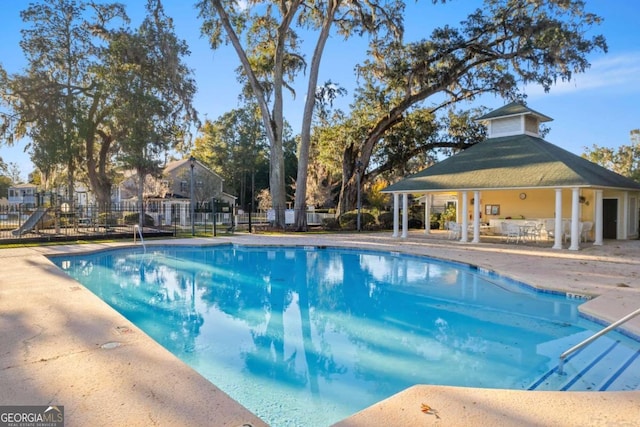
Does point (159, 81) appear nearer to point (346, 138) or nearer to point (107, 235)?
point (107, 235)

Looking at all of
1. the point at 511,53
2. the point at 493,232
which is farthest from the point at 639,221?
the point at 511,53

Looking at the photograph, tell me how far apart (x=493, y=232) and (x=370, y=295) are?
42.6 ft

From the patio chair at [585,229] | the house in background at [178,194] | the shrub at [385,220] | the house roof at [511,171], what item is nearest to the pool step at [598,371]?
the house roof at [511,171]

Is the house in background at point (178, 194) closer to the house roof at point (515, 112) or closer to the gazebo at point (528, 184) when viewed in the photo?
the gazebo at point (528, 184)

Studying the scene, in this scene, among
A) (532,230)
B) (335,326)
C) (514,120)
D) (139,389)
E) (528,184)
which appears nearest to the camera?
(139,389)

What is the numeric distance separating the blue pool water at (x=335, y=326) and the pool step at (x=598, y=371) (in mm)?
215

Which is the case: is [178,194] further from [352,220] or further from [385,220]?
[385,220]

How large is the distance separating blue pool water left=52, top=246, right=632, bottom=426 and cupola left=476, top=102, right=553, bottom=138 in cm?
1041

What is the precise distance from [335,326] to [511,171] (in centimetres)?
1144

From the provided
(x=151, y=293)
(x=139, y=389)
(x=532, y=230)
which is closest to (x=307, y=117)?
(x=532, y=230)

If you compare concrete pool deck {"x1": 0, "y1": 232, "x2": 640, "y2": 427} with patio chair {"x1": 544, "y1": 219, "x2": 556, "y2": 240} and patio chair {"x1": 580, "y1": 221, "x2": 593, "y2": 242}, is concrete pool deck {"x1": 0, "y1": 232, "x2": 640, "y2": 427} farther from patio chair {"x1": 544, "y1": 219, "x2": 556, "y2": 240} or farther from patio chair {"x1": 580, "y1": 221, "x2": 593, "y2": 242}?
patio chair {"x1": 580, "y1": 221, "x2": 593, "y2": 242}

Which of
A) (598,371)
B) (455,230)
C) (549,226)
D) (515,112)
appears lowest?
(598,371)

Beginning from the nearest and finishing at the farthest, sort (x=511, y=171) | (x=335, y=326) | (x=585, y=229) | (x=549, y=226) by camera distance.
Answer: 1. (x=335, y=326)
2. (x=511, y=171)
3. (x=585, y=229)
4. (x=549, y=226)

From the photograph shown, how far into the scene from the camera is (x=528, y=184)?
1341cm
